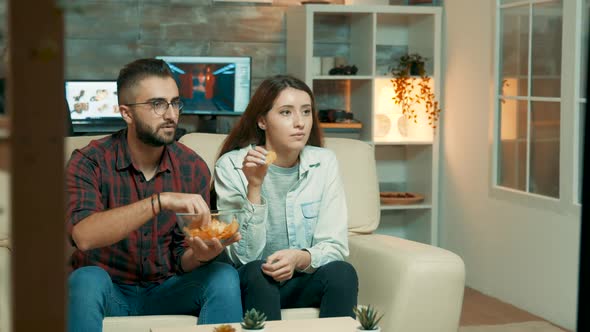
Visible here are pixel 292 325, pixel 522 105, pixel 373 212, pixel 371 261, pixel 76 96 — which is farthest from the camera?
pixel 76 96

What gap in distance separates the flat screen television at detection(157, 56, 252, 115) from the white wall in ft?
3.93

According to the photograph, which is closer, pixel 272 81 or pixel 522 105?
pixel 272 81

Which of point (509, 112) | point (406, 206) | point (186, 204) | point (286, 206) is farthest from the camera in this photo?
point (406, 206)

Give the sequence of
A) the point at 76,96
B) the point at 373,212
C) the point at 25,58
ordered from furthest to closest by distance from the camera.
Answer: the point at 76,96 < the point at 373,212 < the point at 25,58

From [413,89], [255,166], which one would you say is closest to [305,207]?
[255,166]

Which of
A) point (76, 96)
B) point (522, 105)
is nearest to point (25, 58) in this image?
point (522, 105)

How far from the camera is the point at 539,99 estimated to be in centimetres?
398

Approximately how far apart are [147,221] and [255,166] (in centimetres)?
37

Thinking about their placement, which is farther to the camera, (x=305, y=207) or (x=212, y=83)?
(x=212, y=83)

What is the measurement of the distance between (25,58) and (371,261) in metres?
2.14

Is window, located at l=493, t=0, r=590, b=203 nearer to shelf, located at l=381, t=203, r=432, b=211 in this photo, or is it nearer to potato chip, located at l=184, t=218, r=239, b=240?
shelf, located at l=381, t=203, r=432, b=211

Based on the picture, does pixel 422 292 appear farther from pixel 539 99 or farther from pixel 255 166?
pixel 539 99

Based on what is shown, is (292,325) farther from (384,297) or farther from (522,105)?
(522,105)

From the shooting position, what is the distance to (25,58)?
2.03 ft
